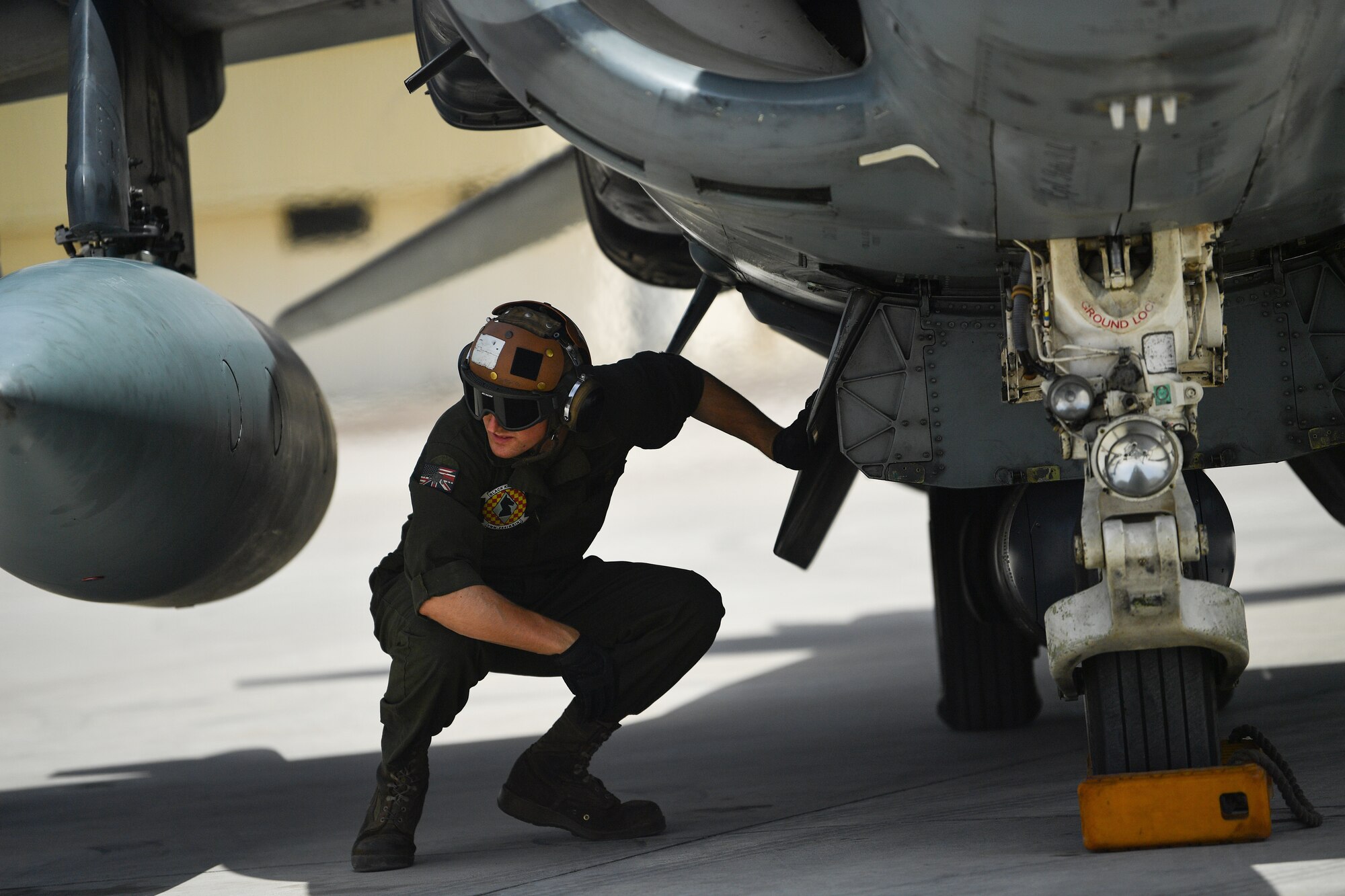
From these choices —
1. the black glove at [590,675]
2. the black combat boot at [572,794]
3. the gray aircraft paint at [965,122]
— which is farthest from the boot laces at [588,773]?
the gray aircraft paint at [965,122]

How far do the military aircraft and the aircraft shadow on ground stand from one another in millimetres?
430

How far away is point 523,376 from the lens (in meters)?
3.16

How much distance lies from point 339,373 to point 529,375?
12757 mm

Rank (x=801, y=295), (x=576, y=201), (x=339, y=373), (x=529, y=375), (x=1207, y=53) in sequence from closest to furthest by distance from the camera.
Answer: (x=1207, y=53) → (x=529, y=375) → (x=801, y=295) → (x=576, y=201) → (x=339, y=373)

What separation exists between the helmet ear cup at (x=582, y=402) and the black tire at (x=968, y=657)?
1.65 metres

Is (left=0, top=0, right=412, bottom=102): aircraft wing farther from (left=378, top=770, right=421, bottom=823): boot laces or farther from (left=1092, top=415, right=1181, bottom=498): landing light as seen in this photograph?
(left=1092, top=415, right=1181, bottom=498): landing light

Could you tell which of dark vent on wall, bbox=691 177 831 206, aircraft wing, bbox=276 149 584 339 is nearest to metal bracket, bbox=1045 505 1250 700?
dark vent on wall, bbox=691 177 831 206

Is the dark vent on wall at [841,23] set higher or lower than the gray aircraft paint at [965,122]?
higher

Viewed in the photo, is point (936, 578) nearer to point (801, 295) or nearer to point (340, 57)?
point (801, 295)

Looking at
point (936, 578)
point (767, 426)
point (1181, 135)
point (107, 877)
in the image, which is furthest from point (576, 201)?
point (1181, 135)

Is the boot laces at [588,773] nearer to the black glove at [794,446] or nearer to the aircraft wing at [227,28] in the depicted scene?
the black glove at [794,446]

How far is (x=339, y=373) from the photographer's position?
50.8 ft

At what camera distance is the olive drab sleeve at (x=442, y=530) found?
9.96ft

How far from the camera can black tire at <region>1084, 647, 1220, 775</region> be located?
8.52 feet
